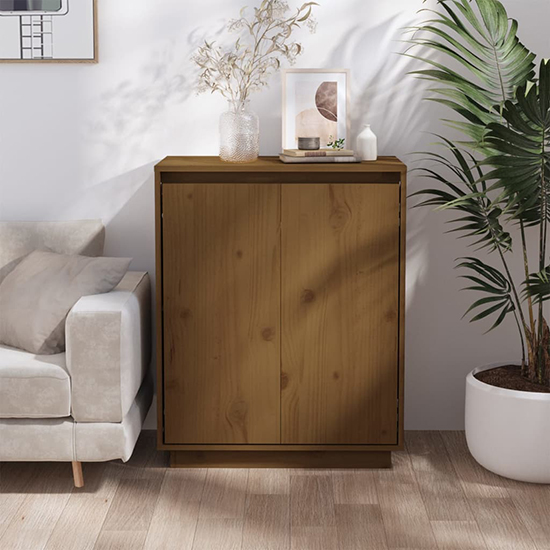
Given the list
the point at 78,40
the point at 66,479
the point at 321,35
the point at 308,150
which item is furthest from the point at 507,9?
the point at 66,479

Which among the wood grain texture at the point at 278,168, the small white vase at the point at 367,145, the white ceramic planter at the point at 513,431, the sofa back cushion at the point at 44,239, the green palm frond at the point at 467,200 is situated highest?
the small white vase at the point at 367,145

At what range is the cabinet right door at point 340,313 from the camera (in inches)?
116

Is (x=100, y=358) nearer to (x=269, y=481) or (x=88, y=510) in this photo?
(x=88, y=510)

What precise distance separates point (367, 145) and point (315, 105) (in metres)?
0.30

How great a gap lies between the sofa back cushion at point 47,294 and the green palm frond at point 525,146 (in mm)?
1294

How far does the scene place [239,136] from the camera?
121 inches

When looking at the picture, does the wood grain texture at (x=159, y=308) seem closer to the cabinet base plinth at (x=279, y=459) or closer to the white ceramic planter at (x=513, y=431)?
the cabinet base plinth at (x=279, y=459)

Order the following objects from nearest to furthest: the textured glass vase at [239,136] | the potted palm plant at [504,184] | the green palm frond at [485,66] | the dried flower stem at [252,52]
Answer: the potted palm plant at [504,184] → the green palm frond at [485,66] → the textured glass vase at [239,136] → the dried flower stem at [252,52]

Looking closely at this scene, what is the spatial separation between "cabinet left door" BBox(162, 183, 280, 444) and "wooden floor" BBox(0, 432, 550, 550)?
0.68 feet

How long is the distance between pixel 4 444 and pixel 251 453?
2.79 feet

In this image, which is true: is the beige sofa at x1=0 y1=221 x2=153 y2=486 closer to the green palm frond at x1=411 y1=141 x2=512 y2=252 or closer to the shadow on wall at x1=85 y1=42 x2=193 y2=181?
the shadow on wall at x1=85 y1=42 x2=193 y2=181

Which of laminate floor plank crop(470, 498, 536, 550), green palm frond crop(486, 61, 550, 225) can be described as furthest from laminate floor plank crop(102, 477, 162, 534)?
green palm frond crop(486, 61, 550, 225)

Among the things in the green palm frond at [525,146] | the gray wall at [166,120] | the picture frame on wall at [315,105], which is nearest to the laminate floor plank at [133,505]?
the gray wall at [166,120]

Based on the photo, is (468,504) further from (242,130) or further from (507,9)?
(507,9)
